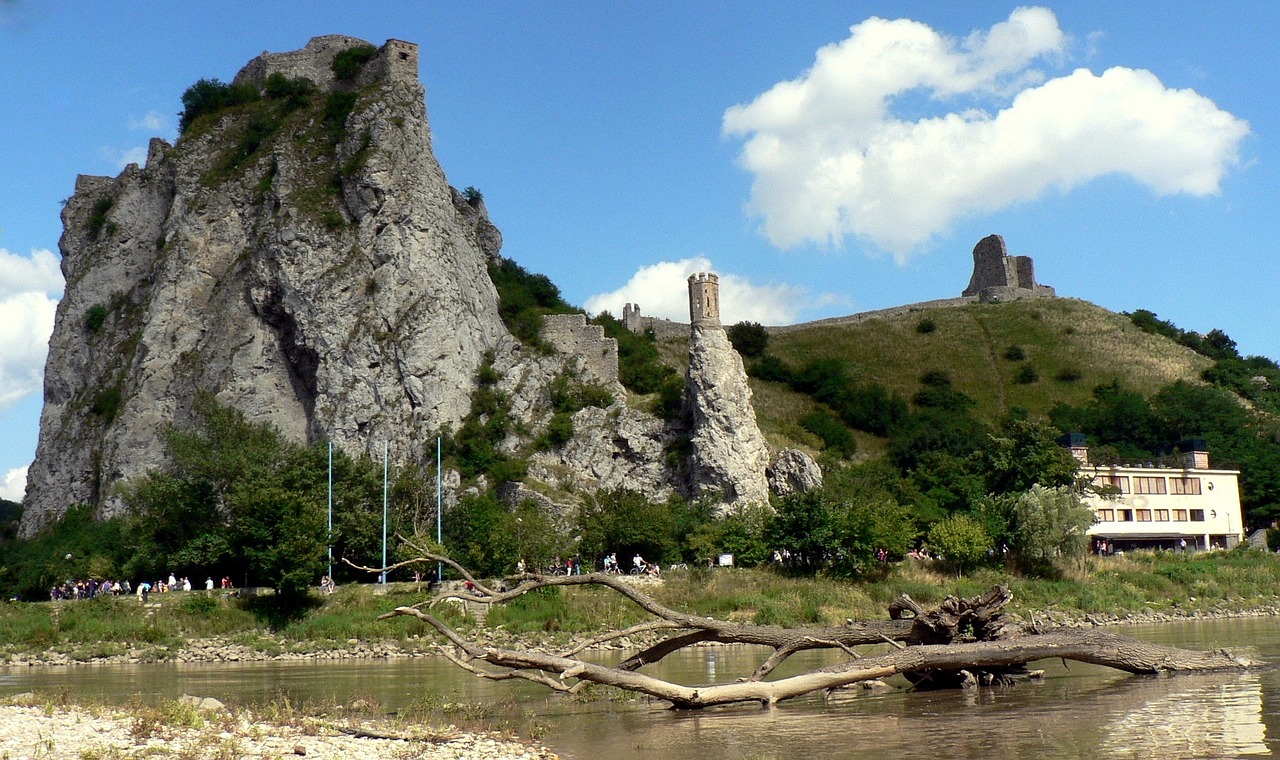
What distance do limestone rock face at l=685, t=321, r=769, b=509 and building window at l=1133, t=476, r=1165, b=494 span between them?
21.4m

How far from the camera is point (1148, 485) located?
6556 centimetres

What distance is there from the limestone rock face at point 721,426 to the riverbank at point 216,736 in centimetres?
4188

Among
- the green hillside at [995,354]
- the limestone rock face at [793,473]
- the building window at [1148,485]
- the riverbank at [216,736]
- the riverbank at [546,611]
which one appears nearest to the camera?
the riverbank at [216,736]

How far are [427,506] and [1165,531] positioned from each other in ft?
139

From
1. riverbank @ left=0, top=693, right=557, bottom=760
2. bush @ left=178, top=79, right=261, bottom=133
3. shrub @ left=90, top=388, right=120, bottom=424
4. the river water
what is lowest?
the river water

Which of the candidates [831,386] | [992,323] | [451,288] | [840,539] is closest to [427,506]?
[451,288]

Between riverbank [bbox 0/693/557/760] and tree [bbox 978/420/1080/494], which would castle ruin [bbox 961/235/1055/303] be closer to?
tree [bbox 978/420/1080/494]

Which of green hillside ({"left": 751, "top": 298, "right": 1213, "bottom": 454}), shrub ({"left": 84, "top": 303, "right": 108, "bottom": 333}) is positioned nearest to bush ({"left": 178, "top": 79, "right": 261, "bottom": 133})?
shrub ({"left": 84, "top": 303, "right": 108, "bottom": 333})

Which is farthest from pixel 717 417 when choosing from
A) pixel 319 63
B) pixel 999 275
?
pixel 999 275

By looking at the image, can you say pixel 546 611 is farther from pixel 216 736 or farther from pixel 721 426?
pixel 216 736

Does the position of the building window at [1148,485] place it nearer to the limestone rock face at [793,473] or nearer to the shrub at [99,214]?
the limestone rock face at [793,473]

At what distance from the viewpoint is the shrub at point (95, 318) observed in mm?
73875

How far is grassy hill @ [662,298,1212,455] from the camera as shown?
90.4m

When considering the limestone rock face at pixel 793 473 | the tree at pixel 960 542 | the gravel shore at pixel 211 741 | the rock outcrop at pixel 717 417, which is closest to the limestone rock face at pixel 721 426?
the rock outcrop at pixel 717 417
